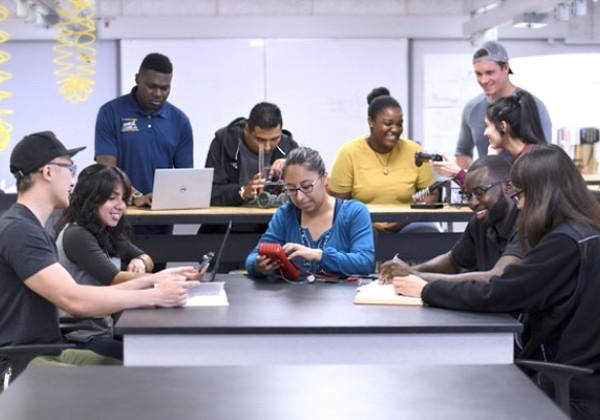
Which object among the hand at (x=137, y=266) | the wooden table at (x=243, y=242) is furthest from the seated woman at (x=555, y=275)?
the wooden table at (x=243, y=242)

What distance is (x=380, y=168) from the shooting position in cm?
563

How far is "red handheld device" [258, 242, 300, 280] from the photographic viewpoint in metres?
3.77

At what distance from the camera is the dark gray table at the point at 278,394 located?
1831mm

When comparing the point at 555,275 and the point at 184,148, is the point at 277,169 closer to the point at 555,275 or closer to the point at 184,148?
the point at 184,148

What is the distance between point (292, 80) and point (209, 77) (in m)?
0.76

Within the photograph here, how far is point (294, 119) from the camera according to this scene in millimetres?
9086

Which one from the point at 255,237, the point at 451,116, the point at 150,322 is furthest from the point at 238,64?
the point at 150,322

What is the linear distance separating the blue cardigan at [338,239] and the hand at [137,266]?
44 centimetres

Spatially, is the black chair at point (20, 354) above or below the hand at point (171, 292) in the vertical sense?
below

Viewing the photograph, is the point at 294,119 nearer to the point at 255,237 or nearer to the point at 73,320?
the point at 255,237

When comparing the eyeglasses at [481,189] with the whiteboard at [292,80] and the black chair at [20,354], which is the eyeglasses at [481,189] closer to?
the black chair at [20,354]

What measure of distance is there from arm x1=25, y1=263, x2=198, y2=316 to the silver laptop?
2.12 m

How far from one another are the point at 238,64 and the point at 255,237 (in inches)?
147

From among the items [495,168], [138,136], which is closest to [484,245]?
[495,168]
